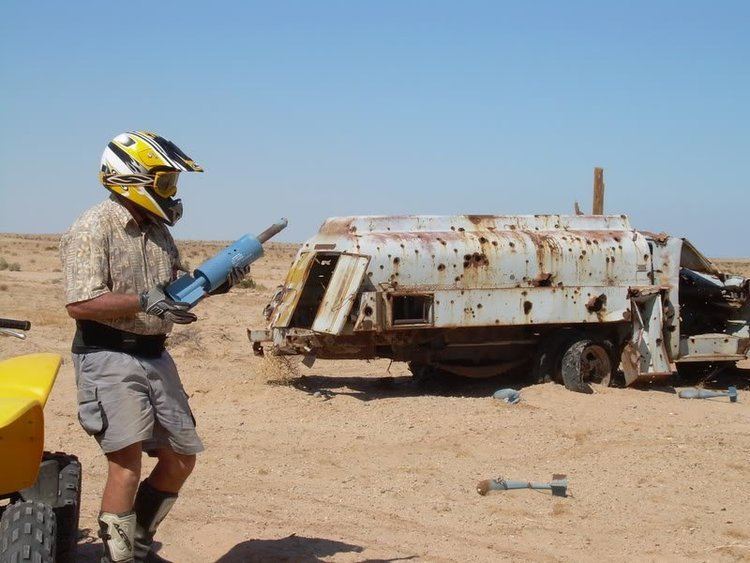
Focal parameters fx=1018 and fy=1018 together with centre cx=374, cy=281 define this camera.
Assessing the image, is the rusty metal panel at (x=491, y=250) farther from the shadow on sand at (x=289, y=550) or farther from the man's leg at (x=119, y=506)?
the man's leg at (x=119, y=506)

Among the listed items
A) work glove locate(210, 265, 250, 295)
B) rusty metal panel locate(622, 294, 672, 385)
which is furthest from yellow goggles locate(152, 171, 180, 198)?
rusty metal panel locate(622, 294, 672, 385)

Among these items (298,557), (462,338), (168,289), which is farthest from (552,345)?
(168,289)

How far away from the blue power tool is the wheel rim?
7.50 meters

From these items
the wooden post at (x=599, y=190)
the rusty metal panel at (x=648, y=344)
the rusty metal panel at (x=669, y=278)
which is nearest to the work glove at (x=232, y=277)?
the rusty metal panel at (x=648, y=344)

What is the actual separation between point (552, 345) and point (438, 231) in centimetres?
193

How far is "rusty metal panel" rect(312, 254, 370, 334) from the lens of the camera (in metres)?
10.5

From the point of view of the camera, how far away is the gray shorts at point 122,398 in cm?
435

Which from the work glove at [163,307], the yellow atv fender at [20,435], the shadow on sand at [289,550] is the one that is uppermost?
the work glove at [163,307]

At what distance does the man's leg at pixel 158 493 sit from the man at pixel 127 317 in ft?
0.22

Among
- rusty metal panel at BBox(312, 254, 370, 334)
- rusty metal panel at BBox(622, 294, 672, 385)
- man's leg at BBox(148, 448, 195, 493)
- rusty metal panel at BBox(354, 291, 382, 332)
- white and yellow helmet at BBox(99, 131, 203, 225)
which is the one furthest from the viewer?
rusty metal panel at BBox(622, 294, 672, 385)

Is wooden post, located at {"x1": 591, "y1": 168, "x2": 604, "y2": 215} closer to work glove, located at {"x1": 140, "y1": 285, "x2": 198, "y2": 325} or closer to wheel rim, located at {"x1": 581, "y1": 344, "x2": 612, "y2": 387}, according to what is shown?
wheel rim, located at {"x1": 581, "y1": 344, "x2": 612, "y2": 387}

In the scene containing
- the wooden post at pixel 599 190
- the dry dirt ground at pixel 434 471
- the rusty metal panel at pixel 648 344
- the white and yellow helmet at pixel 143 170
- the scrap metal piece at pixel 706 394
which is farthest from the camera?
the wooden post at pixel 599 190

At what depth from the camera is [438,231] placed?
11.3m

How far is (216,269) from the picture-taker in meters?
4.66
